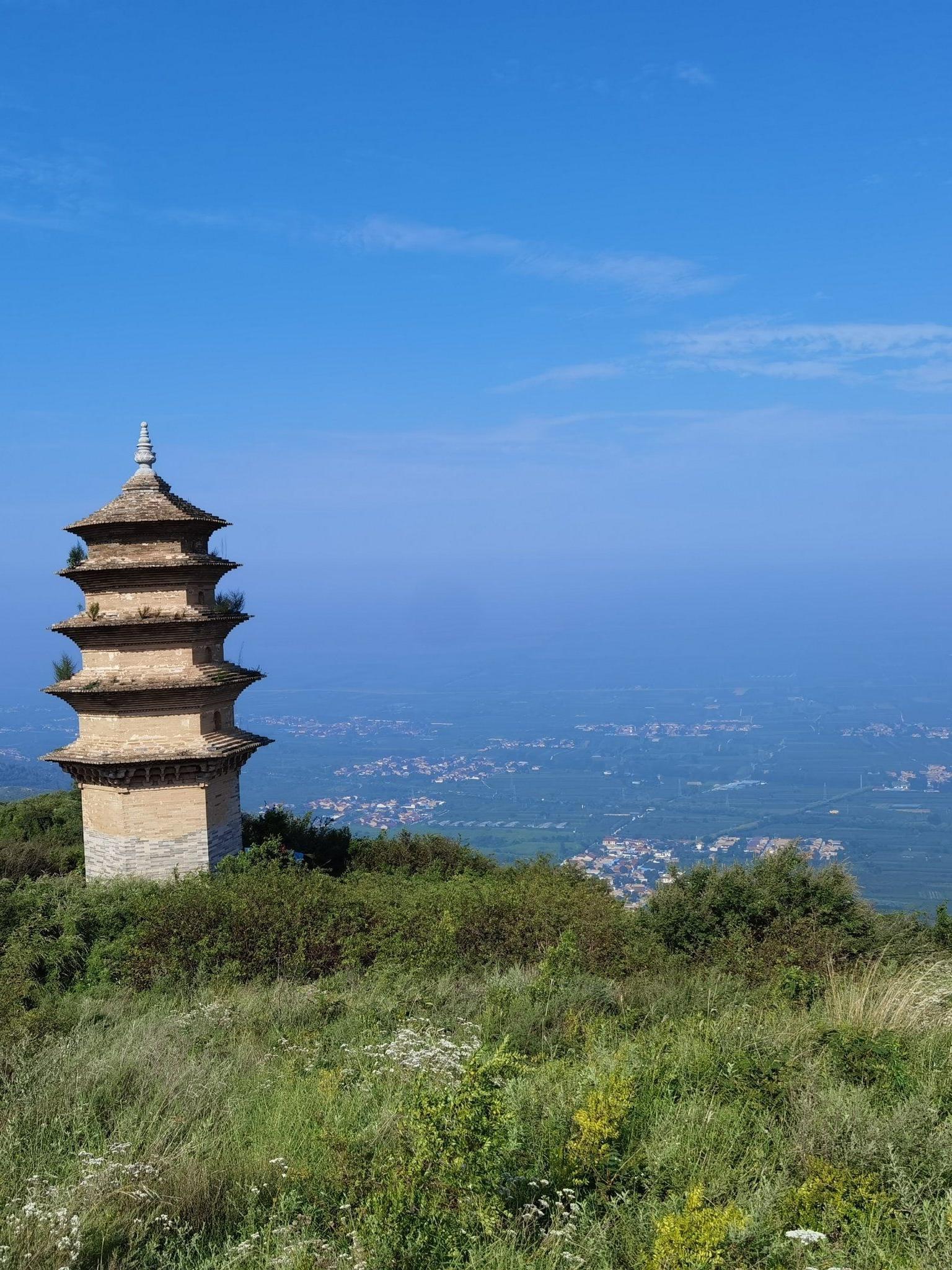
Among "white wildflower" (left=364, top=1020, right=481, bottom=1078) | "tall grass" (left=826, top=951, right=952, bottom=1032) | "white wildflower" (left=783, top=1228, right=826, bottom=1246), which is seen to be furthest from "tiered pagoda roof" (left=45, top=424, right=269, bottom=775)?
"white wildflower" (left=783, top=1228, right=826, bottom=1246)

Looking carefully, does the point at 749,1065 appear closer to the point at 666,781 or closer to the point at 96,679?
the point at 96,679

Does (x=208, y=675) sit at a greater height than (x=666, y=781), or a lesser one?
greater

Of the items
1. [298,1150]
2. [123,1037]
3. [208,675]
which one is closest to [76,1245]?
[298,1150]

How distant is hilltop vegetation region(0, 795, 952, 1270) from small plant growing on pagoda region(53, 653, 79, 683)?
731cm

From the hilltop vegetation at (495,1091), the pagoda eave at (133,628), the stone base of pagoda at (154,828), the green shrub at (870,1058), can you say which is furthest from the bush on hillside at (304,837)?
the green shrub at (870,1058)

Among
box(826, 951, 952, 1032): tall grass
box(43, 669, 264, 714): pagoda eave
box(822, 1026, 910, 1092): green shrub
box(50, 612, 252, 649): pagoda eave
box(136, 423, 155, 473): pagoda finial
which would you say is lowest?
box(826, 951, 952, 1032): tall grass

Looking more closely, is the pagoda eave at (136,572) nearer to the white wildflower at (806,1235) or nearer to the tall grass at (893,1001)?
the tall grass at (893,1001)

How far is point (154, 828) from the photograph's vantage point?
1526 centimetres

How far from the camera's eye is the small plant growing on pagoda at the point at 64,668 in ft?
59.4

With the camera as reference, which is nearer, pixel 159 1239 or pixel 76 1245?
pixel 76 1245

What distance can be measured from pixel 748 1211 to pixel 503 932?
25.0 ft

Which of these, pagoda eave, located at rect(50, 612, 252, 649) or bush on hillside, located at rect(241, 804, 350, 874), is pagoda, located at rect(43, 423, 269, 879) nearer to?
pagoda eave, located at rect(50, 612, 252, 649)

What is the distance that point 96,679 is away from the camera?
15141 mm

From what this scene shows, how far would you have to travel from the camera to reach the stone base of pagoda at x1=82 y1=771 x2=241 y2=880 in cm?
1521
